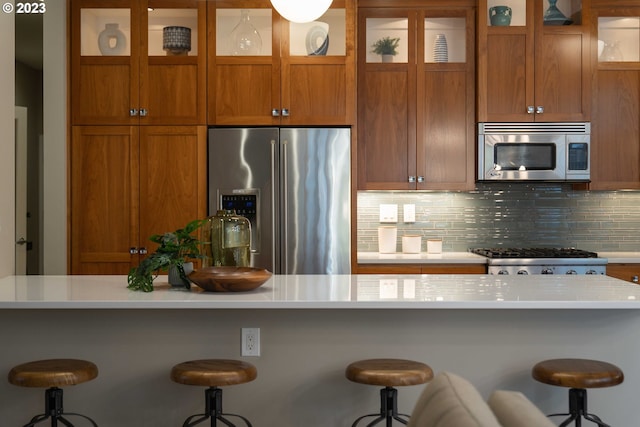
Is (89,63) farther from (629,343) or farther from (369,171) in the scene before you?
(629,343)

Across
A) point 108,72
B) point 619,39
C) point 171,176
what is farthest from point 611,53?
point 108,72

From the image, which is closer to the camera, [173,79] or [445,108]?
[173,79]

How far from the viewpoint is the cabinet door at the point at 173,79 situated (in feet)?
16.5

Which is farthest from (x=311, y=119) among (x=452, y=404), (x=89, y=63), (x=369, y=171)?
(x=452, y=404)

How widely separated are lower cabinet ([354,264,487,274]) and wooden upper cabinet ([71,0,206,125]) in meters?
1.46

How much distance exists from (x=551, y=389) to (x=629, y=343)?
374 mm

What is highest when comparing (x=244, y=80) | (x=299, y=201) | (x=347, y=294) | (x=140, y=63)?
(x=140, y=63)

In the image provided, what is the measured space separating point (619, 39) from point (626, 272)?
159 centimetres

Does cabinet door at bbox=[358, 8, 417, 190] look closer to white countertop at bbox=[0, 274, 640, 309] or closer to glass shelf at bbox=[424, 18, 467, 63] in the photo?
glass shelf at bbox=[424, 18, 467, 63]

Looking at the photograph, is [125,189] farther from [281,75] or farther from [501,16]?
[501,16]

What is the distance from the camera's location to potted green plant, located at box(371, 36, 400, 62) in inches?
211

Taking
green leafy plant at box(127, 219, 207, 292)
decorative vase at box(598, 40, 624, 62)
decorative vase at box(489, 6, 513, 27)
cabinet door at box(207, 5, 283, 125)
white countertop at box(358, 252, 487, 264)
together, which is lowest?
white countertop at box(358, 252, 487, 264)

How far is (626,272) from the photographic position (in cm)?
513

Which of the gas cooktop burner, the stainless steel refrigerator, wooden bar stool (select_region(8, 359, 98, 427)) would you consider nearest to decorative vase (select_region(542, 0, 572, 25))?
the gas cooktop burner
